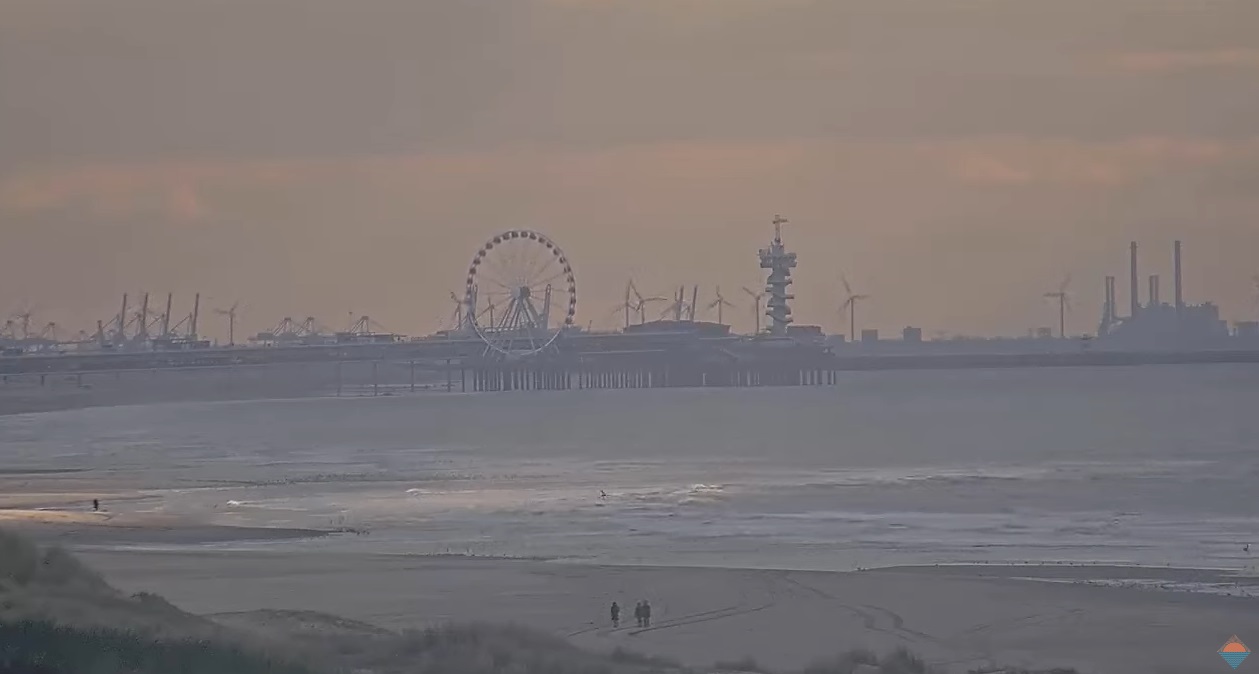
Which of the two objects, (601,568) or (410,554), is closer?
(601,568)

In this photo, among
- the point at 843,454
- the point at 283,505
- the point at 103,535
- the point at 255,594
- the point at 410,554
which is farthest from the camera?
the point at 843,454

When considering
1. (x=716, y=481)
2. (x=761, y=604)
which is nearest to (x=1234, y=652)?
(x=761, y=604)

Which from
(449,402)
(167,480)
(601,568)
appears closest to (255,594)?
(601,568)

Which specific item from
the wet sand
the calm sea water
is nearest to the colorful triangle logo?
the wet sand

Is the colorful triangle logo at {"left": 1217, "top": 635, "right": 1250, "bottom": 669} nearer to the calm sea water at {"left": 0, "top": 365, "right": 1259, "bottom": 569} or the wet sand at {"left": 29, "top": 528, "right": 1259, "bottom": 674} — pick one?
the wet sand at {"left": 29, "top": 528, "right": 1259, "bottom": 674}

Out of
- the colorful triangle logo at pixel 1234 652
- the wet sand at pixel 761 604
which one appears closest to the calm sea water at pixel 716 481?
the wet sand at pixel 761 604

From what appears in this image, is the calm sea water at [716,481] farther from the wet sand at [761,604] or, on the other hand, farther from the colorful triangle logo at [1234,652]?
the colorful triangle logo at [1234,652]

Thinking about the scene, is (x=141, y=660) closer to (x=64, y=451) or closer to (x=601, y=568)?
(x=601, y=568)
